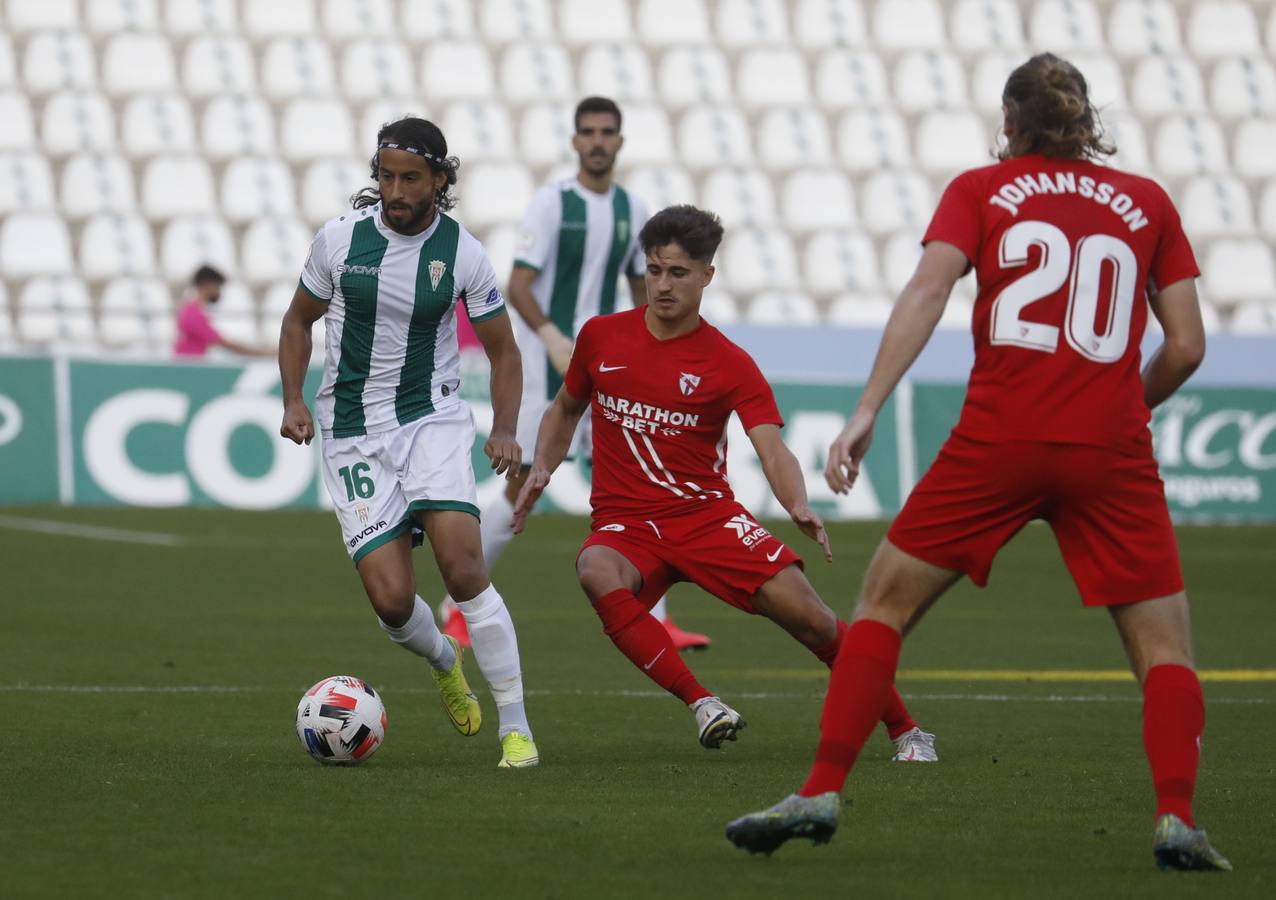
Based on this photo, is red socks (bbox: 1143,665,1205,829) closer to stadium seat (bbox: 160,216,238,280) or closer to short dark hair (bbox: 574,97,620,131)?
short dark hair (bbox: 574,97,620,131)

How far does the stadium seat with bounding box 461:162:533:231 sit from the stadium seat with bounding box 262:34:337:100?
211 centimetres

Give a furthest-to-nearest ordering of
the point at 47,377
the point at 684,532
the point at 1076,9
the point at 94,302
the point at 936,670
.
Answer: the point at 1076,9 < the point at 94,302 < the point at 47,377 < the point at 936,670 < the point at 684,532

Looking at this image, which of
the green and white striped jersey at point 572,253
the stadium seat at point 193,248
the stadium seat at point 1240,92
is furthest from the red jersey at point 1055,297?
the stadium seat at point 1240,92

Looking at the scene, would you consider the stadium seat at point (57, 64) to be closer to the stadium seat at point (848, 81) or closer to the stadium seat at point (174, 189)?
the stadium seat at point (174, 189)

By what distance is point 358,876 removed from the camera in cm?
443

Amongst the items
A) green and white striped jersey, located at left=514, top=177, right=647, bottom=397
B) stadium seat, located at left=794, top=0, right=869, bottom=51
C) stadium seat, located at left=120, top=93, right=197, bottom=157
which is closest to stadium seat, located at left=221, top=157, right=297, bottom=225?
stadium seat, located at left=120, top=93, right=197, bottom=157

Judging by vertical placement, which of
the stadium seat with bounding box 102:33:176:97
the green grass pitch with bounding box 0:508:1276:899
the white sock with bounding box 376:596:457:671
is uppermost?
the stadium seat with bounding box 102:33:176:97

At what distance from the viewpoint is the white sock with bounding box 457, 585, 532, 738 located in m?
6.45

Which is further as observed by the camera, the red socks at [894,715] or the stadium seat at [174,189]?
the stadium seat at [174,189]

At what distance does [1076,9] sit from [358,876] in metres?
21.8

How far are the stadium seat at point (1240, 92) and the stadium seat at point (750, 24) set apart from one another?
205 inches

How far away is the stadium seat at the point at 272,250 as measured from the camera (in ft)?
64.5

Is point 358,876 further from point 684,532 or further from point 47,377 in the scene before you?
point 47,377

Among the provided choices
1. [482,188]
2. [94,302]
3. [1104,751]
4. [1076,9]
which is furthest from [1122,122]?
[1104,751]
